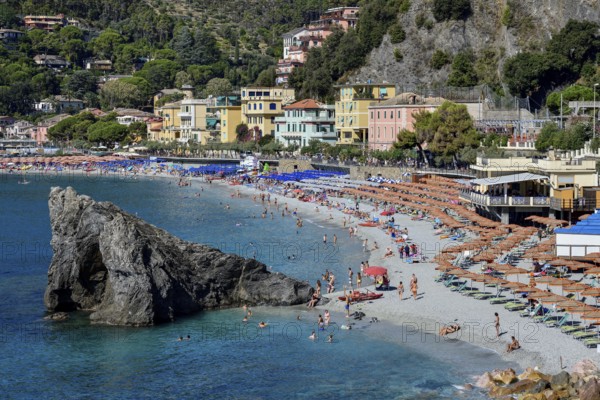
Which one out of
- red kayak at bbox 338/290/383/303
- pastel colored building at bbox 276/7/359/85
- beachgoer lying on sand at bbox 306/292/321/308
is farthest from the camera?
pastel colored building at bbox 276/7/359/85

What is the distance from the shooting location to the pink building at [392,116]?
87.6 meters

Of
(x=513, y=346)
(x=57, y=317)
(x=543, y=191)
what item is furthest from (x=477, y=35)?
(x=513, y=346)

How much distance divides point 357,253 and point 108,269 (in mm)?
16936

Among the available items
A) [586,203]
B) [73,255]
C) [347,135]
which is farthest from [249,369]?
[347,135]

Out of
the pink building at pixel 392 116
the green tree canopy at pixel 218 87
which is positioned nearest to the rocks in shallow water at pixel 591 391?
the pink building at pixel 392 116

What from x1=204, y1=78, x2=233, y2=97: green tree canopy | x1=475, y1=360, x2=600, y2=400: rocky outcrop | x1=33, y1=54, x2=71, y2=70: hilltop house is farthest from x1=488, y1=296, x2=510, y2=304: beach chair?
x1=33, y1=54, x2=71, y2=70: hilltop house

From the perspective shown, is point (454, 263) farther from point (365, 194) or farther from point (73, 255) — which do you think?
point (365, 194)

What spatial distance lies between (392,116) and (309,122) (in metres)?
16.2

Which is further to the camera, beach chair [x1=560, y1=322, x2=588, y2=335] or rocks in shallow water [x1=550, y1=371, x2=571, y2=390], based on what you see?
beach chair [x1=560, y1=322, x2=588, y2=335]

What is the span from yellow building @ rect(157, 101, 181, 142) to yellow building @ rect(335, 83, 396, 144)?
37579 mm

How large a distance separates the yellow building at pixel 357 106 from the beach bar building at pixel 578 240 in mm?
57080

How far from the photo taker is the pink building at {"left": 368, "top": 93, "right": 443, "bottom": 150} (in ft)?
287

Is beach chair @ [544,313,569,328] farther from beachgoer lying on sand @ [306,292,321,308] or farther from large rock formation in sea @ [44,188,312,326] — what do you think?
large rock formation in sea @ [44,188,312,326]

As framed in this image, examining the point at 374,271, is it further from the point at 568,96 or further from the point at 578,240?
the point at 568,96
